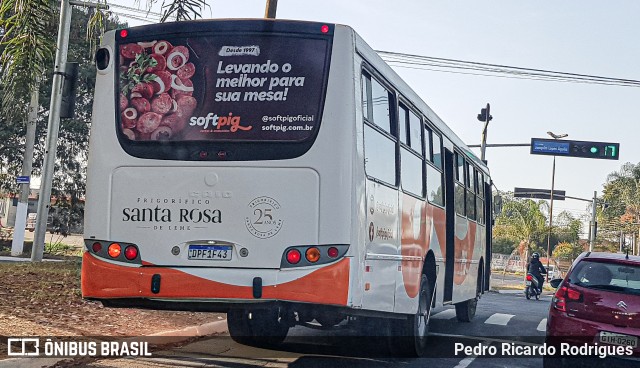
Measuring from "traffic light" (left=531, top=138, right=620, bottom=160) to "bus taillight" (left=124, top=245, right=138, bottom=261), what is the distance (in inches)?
1494

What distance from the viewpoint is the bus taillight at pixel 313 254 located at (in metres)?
7.41

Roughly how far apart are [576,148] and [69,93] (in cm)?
3416

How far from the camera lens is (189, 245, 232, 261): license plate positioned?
7.59m

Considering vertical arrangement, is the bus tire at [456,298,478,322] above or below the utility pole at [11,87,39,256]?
below

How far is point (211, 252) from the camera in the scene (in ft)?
25.1

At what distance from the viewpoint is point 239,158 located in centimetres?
769

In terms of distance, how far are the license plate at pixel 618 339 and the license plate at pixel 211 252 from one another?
445cm

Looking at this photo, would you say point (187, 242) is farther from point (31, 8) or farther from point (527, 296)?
point (527, 296)

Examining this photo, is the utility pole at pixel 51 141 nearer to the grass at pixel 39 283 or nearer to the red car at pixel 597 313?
the grass at pixel 39 283

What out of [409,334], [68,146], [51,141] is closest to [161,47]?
[409,334]

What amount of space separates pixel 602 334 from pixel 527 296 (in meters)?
20.4

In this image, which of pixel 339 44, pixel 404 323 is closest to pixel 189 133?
pixel 339 44

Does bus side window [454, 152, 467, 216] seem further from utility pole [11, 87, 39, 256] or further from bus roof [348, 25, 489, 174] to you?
utility pole [11, 87, 39, 256]

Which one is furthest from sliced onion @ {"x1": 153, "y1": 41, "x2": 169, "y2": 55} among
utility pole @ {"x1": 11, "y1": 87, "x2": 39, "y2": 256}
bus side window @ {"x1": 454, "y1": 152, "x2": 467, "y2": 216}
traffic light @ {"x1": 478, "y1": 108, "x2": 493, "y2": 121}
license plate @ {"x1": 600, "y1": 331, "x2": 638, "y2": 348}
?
traffic light @ {"x1": 478, "y1": 108, "x2": 493, "y2": 121}
